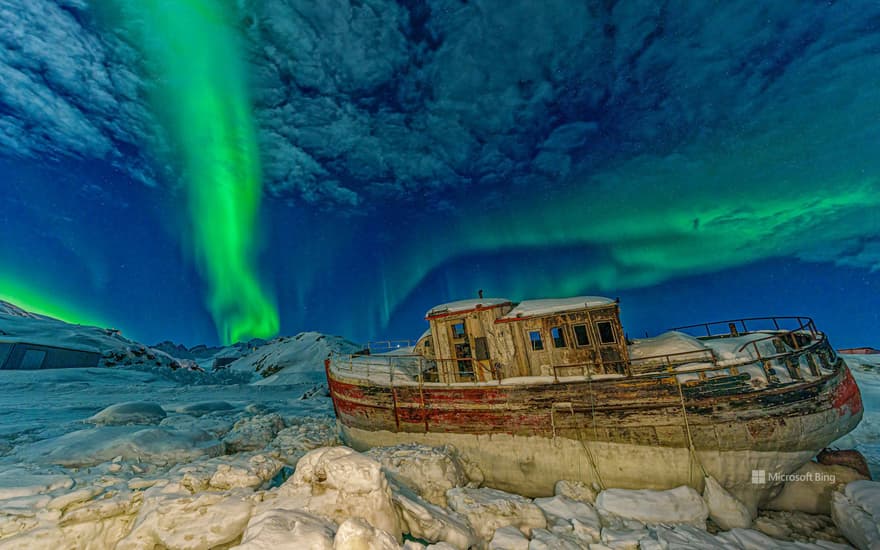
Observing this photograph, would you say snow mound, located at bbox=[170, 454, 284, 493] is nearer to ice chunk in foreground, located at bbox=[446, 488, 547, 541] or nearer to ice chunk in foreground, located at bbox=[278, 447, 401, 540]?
ice chunk in foreground, located at bbox=[278, 447, 401, 540]

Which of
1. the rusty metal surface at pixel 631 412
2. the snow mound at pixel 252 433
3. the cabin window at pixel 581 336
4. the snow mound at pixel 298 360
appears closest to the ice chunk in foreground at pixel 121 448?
the snow mound at pixel 252 433

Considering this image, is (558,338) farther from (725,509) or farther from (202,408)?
(202,408)

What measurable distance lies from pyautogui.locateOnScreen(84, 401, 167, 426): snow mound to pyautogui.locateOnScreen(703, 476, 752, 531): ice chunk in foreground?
2387cm

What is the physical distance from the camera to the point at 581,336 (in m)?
12.7

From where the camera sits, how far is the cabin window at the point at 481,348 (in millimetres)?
13688

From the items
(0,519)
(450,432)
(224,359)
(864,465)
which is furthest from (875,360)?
(224,359)

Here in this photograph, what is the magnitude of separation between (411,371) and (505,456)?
6.04 meters

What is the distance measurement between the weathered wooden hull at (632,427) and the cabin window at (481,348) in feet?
5.36

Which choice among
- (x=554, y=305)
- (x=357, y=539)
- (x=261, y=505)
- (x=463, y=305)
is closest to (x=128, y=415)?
(x=261, y=505)

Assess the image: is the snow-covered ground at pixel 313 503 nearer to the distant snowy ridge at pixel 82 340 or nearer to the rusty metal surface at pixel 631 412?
the rusty metal surface at pixel 631 412

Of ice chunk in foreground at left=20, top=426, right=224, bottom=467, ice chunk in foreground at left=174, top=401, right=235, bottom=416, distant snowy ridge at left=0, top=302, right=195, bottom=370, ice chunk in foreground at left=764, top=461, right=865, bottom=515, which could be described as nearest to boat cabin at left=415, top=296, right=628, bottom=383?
ice chunk in foreground at left=764, top=461, right=865, bottom=515

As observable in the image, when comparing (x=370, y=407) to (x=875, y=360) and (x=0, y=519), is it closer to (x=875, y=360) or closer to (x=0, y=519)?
(x=0, y=519)

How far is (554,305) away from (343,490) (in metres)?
10.2

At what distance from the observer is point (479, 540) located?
7.59 metres
